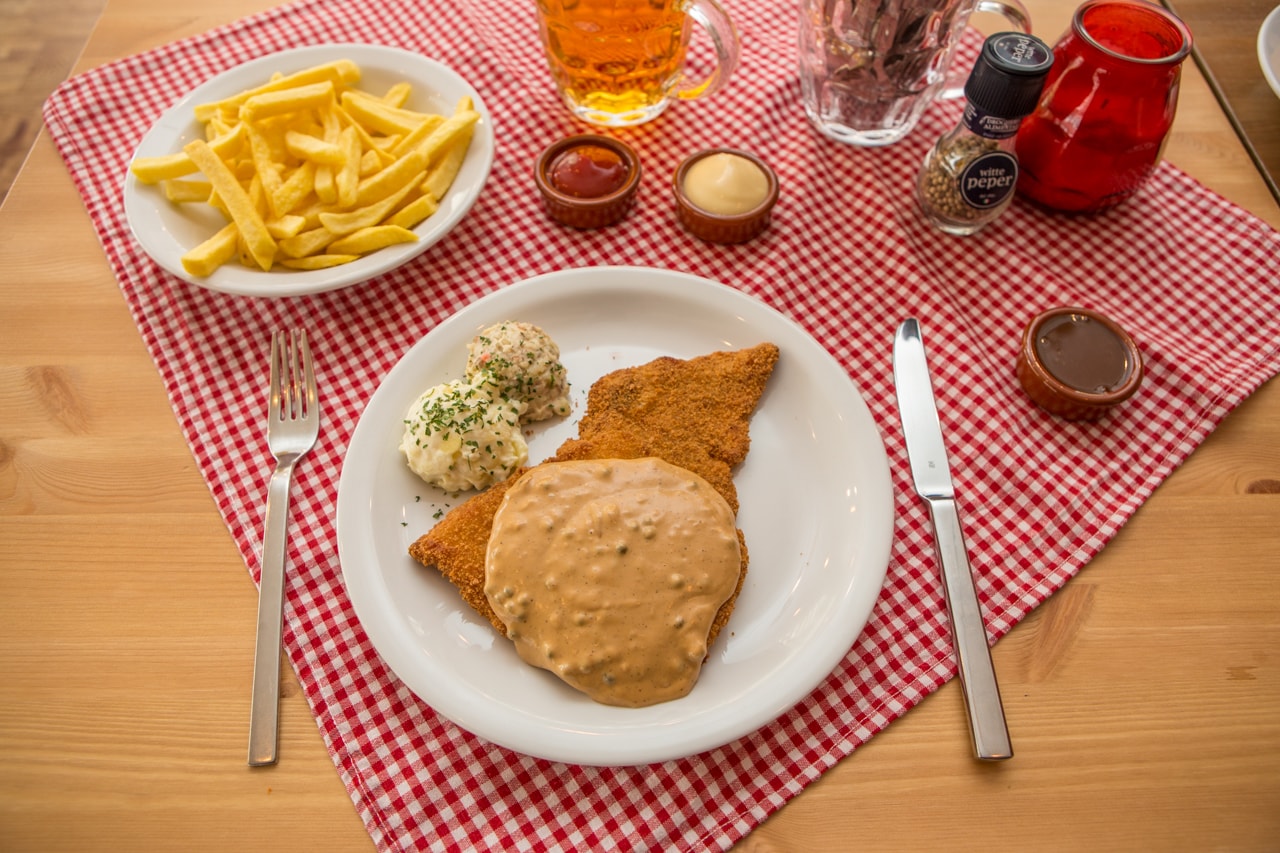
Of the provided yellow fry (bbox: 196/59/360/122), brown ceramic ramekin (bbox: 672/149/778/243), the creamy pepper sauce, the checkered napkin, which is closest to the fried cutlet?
the creamy pepper sauce

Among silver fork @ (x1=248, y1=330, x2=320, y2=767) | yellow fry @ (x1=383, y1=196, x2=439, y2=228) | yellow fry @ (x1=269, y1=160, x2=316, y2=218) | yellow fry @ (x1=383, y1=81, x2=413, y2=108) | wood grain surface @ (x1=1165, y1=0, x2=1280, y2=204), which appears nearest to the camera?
silver fork @ (x1=248, y1=330, x2=320, y2=767)

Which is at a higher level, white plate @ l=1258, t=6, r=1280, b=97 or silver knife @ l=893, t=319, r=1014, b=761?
white plate @ l=1258, t=6, r=1280, b=97

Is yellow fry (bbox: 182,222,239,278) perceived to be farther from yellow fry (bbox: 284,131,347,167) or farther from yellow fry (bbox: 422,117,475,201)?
yellow fry (bbox: 422,117,475,201)

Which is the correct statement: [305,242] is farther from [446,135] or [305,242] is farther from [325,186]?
[446,135]

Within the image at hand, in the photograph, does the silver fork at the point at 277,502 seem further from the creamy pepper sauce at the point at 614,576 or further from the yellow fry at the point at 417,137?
the yellow fry at the point at 417,137

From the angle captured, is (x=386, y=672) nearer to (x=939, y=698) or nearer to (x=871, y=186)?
(x=939, y=698)
